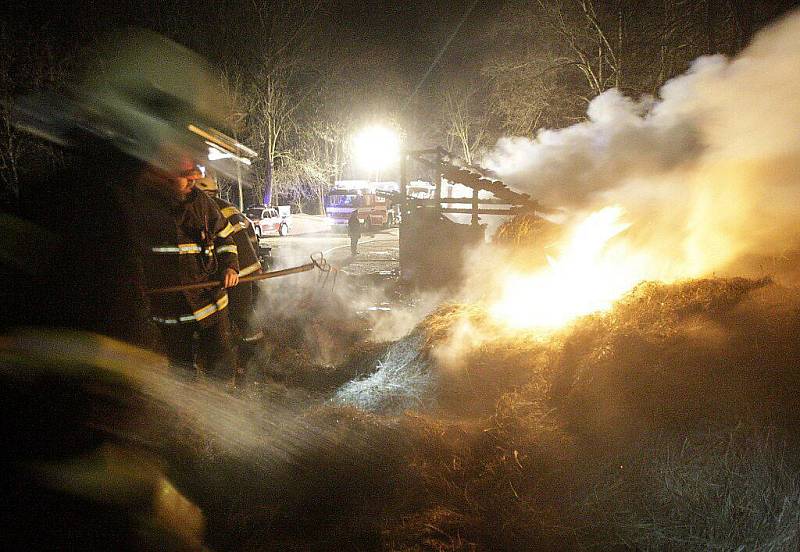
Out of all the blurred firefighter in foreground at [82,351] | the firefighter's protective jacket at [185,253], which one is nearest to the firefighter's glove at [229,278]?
the firefighter's protective jacket at [185,253]

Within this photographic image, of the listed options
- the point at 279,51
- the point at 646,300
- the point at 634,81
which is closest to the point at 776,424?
the point at 646,300

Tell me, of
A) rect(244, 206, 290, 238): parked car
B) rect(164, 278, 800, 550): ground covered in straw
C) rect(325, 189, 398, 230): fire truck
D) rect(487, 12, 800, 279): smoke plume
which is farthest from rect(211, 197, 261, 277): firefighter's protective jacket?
rect(325, 189, 398, 230): fire truck

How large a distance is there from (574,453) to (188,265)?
3985 millimetres

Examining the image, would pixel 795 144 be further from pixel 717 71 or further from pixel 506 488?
pixel 506 488

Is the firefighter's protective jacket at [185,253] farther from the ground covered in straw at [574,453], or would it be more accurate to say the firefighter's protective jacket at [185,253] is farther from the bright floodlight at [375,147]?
the bright floodlight at [375,147]

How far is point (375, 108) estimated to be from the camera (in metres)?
45.1

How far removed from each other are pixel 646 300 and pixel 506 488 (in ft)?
8.79

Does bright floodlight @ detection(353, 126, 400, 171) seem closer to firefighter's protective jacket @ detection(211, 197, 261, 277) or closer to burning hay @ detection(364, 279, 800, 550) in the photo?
firefighter's protective jacket @ detection(211, 197, 261, 277)

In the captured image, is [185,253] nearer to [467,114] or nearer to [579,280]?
[579,280]

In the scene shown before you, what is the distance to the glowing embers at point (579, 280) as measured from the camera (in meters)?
5.66

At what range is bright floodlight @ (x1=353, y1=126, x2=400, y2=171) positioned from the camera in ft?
122

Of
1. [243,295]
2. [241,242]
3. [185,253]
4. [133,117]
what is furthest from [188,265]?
[133,117]

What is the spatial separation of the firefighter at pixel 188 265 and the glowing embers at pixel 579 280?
Result: 3546mm

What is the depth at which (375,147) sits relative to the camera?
4203 cm
